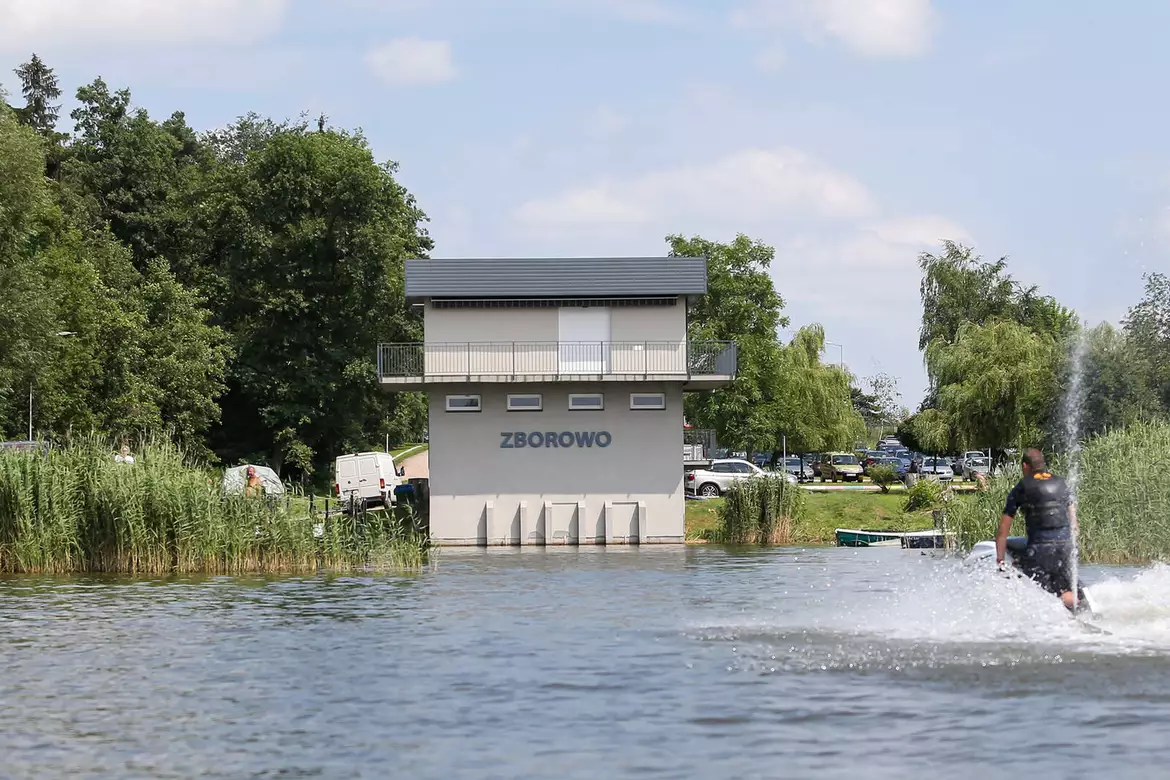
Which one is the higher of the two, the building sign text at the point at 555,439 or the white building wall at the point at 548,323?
the white building wall at the point at 548,323

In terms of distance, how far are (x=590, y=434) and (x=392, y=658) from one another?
90.2 feet

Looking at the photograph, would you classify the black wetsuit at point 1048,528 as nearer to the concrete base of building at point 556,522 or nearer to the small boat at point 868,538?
the small boat at point 868,538

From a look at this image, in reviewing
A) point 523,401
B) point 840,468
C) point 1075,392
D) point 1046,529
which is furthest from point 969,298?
point 1046,529

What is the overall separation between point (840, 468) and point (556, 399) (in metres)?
47.1

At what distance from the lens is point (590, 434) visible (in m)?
46.8

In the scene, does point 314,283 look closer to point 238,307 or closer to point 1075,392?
point 238,307

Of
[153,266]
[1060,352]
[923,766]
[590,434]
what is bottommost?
[923,766]

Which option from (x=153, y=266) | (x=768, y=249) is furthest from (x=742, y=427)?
→ (x=153, y=266)

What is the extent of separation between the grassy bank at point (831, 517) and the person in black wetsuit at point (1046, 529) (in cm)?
2654

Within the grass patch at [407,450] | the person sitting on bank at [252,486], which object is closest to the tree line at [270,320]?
the person sitting on bank at [252,486]

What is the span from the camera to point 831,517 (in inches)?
1969

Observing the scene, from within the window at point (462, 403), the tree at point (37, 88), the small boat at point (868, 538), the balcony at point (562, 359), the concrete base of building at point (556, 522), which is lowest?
the small boat at point (868, 538)

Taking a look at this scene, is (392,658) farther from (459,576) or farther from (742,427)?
(742,427)

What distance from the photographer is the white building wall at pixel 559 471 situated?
46469mm
